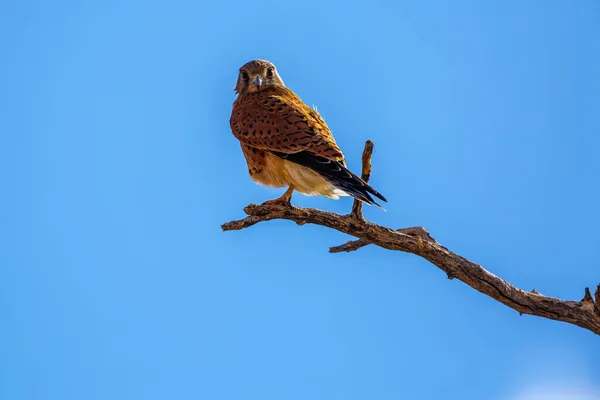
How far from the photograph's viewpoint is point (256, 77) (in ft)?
23.6

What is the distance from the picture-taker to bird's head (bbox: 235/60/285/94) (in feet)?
23.4

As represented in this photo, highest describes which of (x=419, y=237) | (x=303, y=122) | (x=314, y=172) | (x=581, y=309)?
(x=303, y=122)

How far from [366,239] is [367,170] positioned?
508 millimetres

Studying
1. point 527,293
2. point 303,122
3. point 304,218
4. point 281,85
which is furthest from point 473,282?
point 281,85

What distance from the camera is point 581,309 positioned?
5.48m

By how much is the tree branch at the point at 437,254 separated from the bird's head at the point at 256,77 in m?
1.65

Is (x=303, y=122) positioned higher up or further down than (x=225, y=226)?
higher up

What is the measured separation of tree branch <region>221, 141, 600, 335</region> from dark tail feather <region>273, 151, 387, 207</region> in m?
0.11

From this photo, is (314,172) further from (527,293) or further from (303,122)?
(527,293)

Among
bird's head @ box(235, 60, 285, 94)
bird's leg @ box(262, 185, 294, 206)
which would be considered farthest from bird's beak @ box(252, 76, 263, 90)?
bird's leg @ box(262, 185, 294, 206)

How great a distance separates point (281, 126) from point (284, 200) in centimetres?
60

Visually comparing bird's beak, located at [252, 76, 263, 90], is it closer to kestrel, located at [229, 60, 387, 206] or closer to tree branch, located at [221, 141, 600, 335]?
kestrel, located at [229, 60, 387, 206]

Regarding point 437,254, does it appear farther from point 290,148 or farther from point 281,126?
point 281,126

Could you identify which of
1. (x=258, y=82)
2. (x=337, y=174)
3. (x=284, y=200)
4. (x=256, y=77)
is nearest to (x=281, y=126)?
(x=284, y=200)
